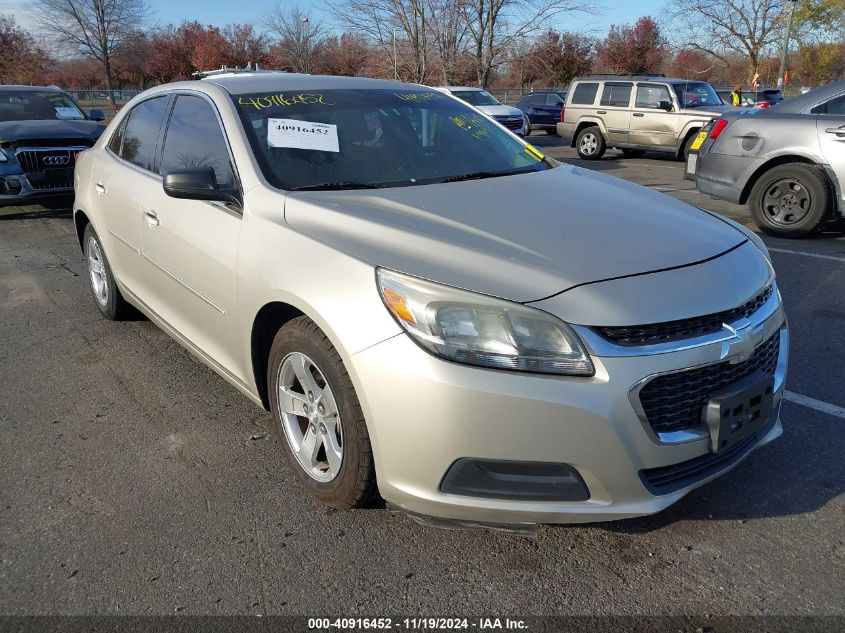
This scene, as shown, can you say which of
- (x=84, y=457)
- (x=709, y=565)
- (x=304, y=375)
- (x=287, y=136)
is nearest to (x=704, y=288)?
(x=709, y=565)

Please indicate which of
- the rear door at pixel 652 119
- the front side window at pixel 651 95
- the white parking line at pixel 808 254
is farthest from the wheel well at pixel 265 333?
the front side window at pixel 651 95

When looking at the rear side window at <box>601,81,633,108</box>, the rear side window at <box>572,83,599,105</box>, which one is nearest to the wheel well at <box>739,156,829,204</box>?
the rear side window at <box>601,81,633,108</box>

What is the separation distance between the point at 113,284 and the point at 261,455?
84.9 inches

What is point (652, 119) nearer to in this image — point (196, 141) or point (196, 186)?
point (196, 141)

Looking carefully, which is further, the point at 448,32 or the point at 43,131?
the point at 448,32

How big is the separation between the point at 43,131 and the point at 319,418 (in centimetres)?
795

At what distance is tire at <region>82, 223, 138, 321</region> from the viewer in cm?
457

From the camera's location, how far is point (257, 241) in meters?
2.75

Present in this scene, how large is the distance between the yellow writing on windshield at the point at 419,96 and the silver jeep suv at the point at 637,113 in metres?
10.8

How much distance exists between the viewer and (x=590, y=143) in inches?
617

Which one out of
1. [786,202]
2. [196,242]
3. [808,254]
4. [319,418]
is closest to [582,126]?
[786,202]

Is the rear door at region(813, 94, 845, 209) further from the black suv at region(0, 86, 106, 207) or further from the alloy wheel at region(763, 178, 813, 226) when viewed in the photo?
the black suv at region(0, 86, 106, 207)

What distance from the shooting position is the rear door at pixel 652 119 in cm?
1411

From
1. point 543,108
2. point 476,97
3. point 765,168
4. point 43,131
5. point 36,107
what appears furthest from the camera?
point 543,108
